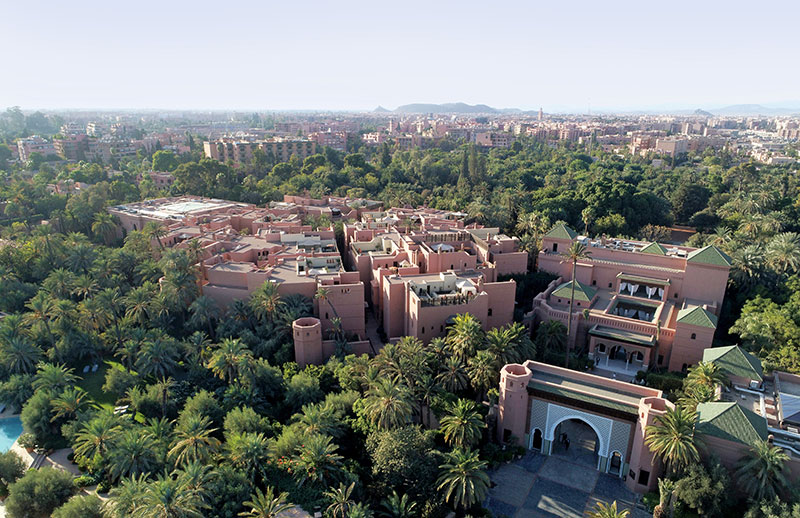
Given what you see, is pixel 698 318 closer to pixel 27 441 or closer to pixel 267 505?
pixel 267 505

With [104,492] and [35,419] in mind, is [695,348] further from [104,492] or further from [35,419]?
[35,419]

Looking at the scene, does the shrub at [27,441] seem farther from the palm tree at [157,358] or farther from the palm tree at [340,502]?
the palm tree at [340,502]

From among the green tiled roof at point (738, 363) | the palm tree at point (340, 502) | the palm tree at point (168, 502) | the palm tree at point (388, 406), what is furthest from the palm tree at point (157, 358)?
the green tiled roof at point (738, 363)

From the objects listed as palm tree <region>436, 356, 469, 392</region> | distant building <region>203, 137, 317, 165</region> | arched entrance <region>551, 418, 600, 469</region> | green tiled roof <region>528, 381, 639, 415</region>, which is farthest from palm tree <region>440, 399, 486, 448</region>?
distant building <region>203, 137, 317, 165</region>

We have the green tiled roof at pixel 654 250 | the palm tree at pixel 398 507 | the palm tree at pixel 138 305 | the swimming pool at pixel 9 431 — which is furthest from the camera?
the green tiled roof at pixel 654 250

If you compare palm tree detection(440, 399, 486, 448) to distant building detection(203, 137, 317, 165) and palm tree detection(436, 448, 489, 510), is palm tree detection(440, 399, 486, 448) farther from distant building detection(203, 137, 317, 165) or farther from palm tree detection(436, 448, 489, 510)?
distant building detection(203, 137, 317, 165)

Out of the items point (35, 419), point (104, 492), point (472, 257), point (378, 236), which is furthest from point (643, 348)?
point (35, 419)

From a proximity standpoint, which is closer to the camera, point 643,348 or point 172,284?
point 643,348
